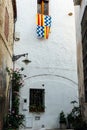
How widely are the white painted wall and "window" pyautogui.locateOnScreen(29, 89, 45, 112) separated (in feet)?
0.68

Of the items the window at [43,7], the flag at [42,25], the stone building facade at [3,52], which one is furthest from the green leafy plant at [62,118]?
the window at [43,7]

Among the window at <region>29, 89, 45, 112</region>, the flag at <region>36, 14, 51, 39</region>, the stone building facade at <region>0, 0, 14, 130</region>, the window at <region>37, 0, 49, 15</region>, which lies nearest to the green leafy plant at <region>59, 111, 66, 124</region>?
the window at <region>29, 89, 45, 112</region>

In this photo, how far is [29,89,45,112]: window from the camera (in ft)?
39.5

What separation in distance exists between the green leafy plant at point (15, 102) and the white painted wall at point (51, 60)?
0.36 meters

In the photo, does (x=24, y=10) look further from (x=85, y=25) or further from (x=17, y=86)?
(x=85, y=25)

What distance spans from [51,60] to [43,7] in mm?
2844

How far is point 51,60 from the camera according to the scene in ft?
42.2

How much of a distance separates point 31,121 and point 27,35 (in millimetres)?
4260

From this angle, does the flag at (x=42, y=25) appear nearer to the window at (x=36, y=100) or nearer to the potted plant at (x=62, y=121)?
the window at (x=36, y=100)

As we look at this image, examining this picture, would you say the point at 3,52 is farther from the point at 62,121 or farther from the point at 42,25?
the point at 62,121

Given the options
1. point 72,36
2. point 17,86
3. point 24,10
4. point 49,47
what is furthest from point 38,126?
point 24,10

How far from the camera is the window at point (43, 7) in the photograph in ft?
43.6

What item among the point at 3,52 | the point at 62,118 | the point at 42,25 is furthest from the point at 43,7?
the point at 62,118

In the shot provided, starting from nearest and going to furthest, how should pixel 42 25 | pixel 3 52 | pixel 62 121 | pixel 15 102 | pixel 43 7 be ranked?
pixel 3 52 < pixel 15 102 < pixel 62 121 < pixel 42 25 < pixel 43 7
